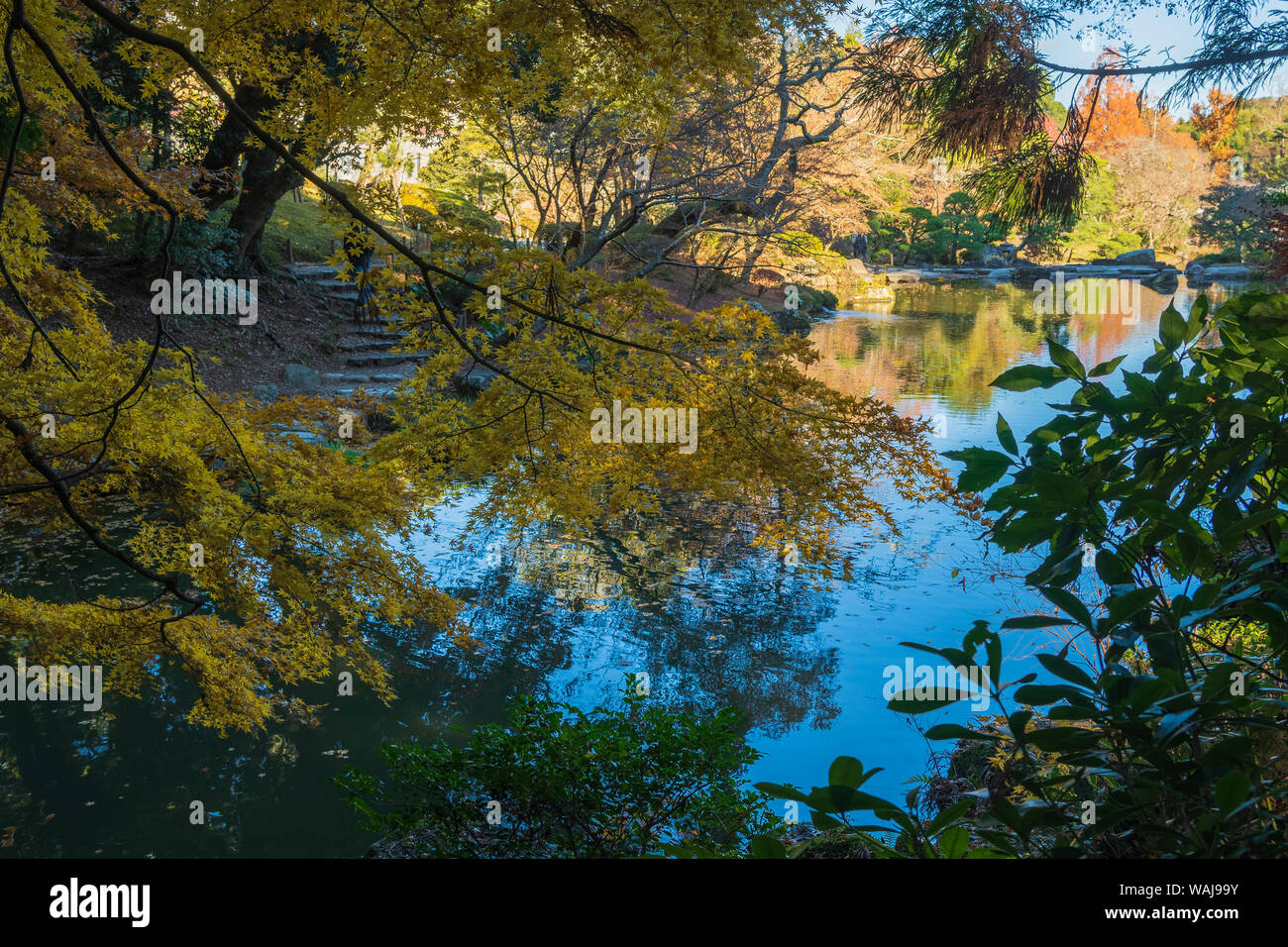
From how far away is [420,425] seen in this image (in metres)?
4.66

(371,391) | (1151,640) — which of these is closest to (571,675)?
(1151,640)

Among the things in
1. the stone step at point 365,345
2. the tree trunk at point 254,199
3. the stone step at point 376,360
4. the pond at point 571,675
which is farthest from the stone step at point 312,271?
the pond at point 571,675

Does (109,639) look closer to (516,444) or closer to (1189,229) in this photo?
(516,444)

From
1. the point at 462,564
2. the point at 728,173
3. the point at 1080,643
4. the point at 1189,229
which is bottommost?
the point at 1080,643

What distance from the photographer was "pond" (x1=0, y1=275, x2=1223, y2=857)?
15.5 feet

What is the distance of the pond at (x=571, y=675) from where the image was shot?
471 cm

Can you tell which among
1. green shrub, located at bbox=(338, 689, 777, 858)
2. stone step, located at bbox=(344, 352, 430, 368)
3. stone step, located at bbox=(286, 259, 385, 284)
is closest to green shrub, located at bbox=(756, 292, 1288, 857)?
green shrub, located at bbox=(338, 689, 777, 858)

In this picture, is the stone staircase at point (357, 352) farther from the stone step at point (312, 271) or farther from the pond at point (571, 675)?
A: the pond at point (571, 675)

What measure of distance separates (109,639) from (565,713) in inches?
111

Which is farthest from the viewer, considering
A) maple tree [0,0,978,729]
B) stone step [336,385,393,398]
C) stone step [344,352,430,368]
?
stone step [344,352,430,368]

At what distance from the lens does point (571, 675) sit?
630 centimetres

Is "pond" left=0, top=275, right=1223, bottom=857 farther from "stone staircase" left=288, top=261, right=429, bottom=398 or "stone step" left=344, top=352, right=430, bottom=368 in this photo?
"stone step" left=344, top=352, right=430, bottom=368

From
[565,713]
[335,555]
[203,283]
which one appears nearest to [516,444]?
[335,555]
